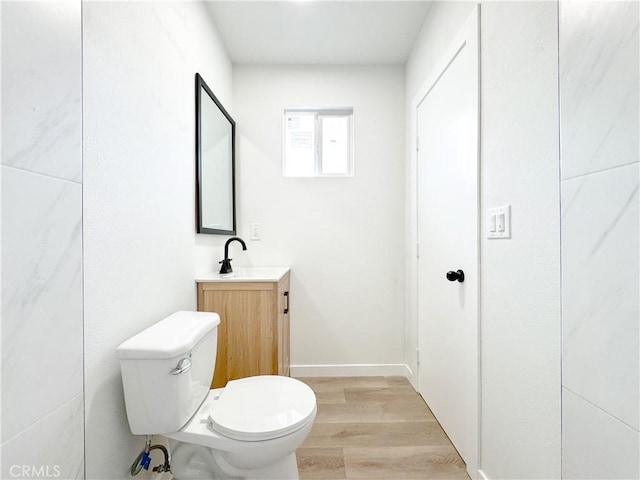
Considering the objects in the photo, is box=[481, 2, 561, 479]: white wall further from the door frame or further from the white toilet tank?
the white toilet tank

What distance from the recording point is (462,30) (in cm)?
149

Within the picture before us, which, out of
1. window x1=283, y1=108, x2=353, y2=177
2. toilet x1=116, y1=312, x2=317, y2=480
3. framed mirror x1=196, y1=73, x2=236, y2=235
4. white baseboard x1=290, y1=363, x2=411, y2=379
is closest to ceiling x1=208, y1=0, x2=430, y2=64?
window x1=283, y1=108, x2=353, y2=177

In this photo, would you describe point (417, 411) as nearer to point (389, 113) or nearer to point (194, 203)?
point (194, 203)

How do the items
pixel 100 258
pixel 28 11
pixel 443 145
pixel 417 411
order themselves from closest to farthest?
pixel 28 11, pixel 100 258, pixel 443 145, pixel 417 411

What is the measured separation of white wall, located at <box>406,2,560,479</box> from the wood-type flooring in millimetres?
319

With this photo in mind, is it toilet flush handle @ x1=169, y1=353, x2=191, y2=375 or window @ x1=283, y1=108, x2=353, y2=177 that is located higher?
window @ x1=283, y1=108, x2=353, y2=177

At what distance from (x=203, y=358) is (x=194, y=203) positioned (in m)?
0.90

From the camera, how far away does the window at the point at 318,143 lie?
2.62m

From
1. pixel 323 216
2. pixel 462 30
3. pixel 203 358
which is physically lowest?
pixel 203 358

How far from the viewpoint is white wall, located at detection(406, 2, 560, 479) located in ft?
3.08

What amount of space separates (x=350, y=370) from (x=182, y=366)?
5.76 feet

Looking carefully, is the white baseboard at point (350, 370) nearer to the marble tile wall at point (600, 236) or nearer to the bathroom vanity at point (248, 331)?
the bathroom vanity at point (248, 331)

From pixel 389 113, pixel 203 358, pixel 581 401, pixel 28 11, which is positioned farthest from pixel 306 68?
pixel 581 401

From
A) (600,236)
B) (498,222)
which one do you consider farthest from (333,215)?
(600,236)
